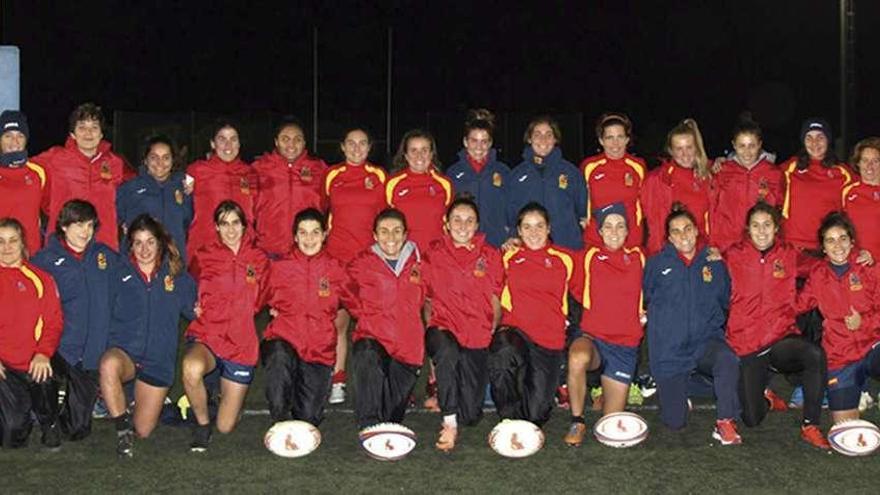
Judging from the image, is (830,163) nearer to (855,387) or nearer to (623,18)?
(855,387)

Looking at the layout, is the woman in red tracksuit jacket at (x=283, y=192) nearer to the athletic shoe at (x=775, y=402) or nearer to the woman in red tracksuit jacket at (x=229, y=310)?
the woman in red tracksuit jacket at (x=229, y=310)

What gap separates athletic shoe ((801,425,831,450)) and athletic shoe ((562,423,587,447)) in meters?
1.03

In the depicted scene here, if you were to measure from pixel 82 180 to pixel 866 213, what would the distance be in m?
4.38

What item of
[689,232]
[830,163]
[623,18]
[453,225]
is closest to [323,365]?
[453,225]

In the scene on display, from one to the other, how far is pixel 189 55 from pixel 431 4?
6831 mm

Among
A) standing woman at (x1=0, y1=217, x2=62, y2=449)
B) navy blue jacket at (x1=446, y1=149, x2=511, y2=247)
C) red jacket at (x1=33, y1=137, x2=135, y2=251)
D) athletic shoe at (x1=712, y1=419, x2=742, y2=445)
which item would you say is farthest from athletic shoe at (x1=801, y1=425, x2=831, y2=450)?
red jacket at (x1=33, y1=137, x2=135, y2=251)

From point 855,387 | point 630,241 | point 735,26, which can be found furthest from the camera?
point 735,26

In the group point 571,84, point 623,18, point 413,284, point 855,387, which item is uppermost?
point 623,18

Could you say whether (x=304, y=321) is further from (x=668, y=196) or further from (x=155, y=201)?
(x=668, y=196)

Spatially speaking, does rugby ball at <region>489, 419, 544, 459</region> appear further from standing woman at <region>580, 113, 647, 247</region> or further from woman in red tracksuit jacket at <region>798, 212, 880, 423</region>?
standing woman at <region>580, 113, 647, 247</region>

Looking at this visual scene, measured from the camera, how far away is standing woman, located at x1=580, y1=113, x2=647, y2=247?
253 inches

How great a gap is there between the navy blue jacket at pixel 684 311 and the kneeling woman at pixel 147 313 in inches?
90.8

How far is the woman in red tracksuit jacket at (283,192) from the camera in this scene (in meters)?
6.64

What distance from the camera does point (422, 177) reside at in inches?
253
